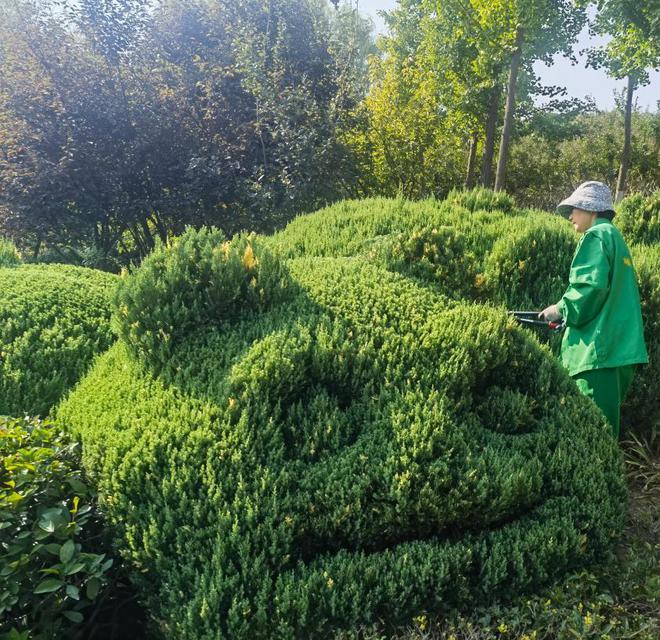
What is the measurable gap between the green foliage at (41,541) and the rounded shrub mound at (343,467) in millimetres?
205

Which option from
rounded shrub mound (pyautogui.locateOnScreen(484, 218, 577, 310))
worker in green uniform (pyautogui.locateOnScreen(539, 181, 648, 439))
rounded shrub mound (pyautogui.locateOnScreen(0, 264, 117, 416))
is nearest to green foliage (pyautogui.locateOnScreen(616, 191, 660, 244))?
rounded shrub mound (pyautogui.locateOnScreen(484, 218, 577, 310))

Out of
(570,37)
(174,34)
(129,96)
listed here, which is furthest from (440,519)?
(570,37)

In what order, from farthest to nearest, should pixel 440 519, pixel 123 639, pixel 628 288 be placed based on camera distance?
pixel 628 288 → pixel 123 639 → pixel 440 519

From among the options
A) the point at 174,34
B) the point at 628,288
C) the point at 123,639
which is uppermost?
the point at 174,34

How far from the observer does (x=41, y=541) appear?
106 inches

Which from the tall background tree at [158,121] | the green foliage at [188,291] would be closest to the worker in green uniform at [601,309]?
the green foliage at [188,291]

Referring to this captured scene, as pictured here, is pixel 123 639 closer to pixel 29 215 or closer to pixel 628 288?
pixel 628 288

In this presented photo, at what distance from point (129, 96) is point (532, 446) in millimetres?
10479

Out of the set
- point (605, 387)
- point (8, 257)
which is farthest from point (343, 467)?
point (8, 257)

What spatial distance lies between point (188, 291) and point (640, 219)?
178 inches

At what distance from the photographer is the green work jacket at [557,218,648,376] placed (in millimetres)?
3750

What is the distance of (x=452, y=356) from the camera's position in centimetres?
328

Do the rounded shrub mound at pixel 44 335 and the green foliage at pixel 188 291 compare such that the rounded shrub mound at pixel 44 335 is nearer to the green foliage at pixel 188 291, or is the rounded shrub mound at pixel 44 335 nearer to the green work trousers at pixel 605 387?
the green foliage at pixel 188 291

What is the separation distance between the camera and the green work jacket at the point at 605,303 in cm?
375
